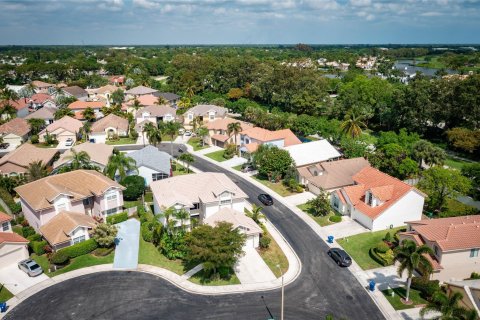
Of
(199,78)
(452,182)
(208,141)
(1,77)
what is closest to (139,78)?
(199,78)

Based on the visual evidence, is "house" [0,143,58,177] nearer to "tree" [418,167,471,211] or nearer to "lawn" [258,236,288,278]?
"lawn" [258,236,288,278]

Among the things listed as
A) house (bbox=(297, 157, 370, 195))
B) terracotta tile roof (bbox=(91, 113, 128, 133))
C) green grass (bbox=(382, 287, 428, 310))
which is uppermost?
terracotta tile roof (bbox=(91, 113, 128, 133))

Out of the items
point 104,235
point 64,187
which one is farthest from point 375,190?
point 64,187

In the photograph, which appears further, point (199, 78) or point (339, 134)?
point (199, 78)

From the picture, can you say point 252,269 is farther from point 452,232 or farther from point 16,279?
point 16,279

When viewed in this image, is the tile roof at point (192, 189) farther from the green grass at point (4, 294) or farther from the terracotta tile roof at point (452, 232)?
the terracotta tile roof at point (452, 232)

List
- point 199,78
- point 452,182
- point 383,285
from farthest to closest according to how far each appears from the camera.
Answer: point 199,78
point 452,182
point 383,285

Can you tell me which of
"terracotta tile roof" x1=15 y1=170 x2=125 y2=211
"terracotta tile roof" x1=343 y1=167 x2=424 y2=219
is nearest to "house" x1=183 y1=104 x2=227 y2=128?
"terracotta tile roof" x1=15 y1=170 x2=125 y2=211

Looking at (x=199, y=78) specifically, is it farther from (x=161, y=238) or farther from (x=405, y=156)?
(x=161, y=238)
